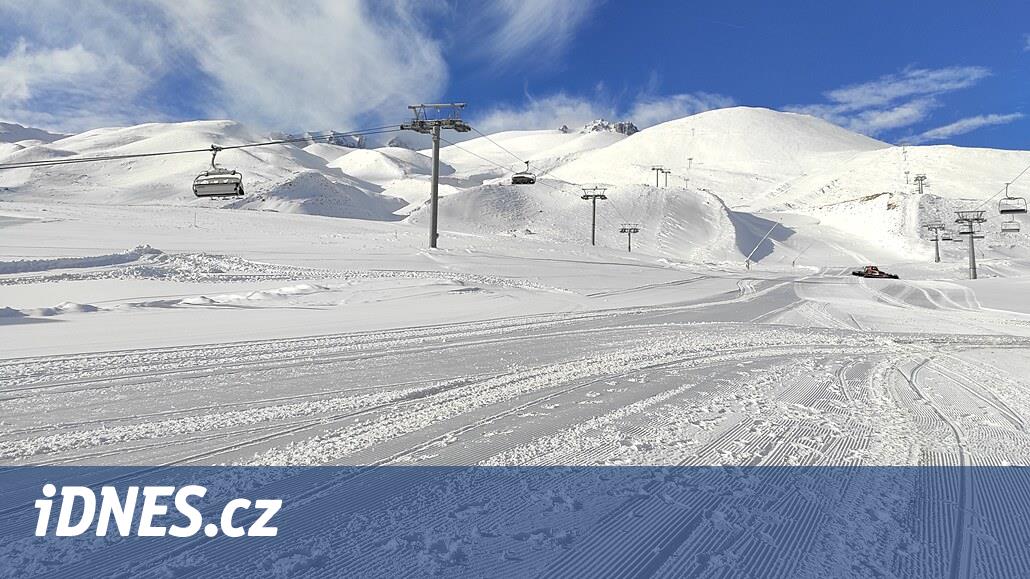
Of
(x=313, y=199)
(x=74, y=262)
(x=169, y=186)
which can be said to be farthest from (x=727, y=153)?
(x=74, y=262)

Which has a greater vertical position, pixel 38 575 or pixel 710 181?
pixel 710 181

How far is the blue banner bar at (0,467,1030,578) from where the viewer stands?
2.60 m

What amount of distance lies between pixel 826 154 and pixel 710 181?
50.5 m

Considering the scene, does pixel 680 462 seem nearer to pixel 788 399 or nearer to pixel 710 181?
pixel 788 399

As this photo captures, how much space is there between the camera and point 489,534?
2861mm

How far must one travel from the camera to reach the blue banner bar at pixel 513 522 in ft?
8.54

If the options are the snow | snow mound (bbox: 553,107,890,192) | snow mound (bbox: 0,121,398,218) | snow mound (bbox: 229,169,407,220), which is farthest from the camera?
snow mound (bbox: 553,107,890,192)

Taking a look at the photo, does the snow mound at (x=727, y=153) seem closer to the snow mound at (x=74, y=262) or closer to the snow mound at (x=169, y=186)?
the snow mound at (x=169, y=186)

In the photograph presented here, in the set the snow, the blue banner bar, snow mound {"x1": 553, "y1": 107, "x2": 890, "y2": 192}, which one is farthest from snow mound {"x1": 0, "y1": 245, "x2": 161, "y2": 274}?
snow mound {"x1": 553, "y1": 107, "x2": 890, "y2": 192}

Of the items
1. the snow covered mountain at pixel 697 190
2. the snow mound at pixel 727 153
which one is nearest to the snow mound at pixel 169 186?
the snow covered mountain at pixel 697 190

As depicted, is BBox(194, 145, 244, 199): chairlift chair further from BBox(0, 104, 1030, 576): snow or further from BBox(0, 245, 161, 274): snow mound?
BBox(0, 245, 161, 274): snow mound

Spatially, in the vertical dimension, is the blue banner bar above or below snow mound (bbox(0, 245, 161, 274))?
→ below

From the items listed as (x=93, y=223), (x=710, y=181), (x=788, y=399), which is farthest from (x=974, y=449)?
(x=710, y=181)

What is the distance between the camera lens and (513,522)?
2998mm
